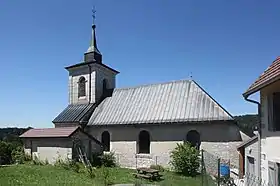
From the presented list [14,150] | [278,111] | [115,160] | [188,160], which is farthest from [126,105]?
[278,111]

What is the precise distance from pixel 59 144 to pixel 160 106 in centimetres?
790

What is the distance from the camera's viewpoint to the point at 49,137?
21.0 metres

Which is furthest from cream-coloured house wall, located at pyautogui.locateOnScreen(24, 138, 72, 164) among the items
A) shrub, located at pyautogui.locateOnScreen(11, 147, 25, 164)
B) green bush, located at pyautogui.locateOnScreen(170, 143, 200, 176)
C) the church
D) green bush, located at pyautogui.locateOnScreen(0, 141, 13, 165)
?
green bush, located at pyautogui.locateOnScreen(170, 143, 200, 176)

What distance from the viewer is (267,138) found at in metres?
8.15

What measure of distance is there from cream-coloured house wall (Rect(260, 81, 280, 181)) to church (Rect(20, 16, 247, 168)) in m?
9.73

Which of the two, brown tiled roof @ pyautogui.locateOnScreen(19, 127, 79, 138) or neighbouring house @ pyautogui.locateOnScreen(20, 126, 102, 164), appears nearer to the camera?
neighbouring house @ pyautogui.locateOnScreen(20, 126, 102, 164)

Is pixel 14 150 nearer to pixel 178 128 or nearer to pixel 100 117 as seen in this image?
pixel 100 117

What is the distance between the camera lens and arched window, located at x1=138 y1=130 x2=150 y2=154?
21.2 metres

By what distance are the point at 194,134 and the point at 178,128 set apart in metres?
1.15

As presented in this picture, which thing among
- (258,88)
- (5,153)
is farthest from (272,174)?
(5,153)

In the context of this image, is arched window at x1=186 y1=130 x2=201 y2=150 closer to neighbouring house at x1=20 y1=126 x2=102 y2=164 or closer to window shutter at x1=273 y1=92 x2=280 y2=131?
neighbouring house at x1=20 y1=126 x2=102 y2=164

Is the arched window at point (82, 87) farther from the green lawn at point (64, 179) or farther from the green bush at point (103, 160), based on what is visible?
the green lawn at point (64, 179)

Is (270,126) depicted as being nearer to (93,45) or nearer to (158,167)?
(158,167)

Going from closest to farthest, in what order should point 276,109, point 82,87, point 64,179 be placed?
point 276,109, point 64,179, point 82,87
